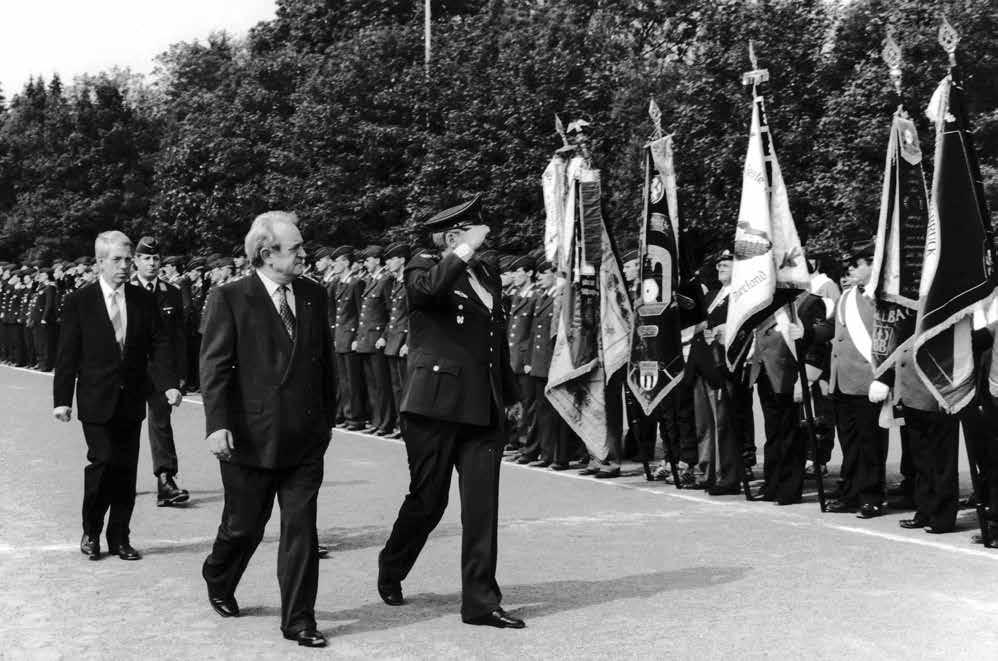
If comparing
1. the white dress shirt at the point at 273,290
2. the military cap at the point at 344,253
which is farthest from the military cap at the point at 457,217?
the military cap at the point at 344,253

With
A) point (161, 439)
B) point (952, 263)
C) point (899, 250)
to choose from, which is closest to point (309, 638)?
point (161, 439)

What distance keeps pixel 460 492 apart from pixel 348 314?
10291mm

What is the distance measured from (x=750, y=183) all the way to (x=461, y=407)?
15.4ft

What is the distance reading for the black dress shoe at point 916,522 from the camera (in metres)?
9.20

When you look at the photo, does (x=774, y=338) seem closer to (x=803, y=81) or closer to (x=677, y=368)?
(x=677, y=368)

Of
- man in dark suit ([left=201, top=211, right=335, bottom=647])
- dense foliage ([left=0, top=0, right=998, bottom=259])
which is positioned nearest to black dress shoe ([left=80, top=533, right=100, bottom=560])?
man in dark suit ([left=201, top=211, right=335, bottom=647])

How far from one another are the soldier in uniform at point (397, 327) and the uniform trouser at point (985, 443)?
24.0 ft

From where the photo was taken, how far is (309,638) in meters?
5.96

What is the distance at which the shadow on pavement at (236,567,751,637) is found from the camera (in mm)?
6492

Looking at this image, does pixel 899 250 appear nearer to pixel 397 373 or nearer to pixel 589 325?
pixel 589 325

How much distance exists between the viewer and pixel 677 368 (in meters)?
11.3

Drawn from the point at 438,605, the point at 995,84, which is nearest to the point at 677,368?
the point at 438,605

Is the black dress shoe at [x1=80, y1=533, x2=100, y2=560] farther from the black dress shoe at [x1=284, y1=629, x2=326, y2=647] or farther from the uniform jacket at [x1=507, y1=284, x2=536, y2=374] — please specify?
the uniform jacket at [x1=507, y1=284, x2=536, y2=374]

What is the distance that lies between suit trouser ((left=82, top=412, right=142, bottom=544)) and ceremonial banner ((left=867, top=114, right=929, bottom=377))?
5194mm
